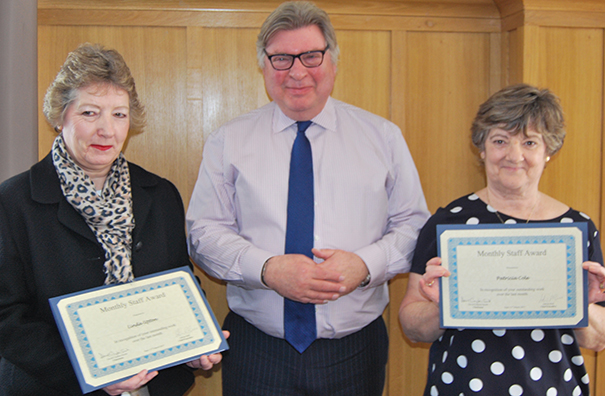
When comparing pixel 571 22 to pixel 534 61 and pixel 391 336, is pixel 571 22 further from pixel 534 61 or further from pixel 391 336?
pixel 391 336

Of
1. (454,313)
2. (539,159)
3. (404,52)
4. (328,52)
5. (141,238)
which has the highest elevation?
(404,52)

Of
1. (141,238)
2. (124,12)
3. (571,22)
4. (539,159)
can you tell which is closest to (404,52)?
(571,22)

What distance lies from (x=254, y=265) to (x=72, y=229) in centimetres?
64

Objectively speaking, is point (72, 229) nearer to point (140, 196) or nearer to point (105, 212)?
point (105, 212)

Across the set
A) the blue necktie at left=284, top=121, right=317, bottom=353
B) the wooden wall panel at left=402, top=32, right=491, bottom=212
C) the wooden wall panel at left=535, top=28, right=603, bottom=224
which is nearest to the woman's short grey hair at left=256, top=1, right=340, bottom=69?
the blue necktie at left=284, top=121, right=317, bottom=353

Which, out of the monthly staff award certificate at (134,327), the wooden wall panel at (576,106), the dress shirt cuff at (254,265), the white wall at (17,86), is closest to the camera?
the monthly staff award certificate at (134,327)

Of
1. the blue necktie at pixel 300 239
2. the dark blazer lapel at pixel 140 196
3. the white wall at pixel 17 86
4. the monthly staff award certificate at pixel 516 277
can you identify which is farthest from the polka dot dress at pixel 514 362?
the white wall at pixel 17 86

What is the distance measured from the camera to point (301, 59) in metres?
1.92

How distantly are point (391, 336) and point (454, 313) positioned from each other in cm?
123

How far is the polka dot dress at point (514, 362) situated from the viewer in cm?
159

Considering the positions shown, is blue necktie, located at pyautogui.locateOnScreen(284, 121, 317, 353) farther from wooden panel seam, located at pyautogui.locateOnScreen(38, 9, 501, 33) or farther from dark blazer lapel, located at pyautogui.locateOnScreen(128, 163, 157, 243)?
wooden panel seam, located at pyautogui.locateOnScreen(38, 9, 501, 33)

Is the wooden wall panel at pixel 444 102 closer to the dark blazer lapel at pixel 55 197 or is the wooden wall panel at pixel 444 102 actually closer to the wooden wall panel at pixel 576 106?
the wooden wall panel at pixel 576 106

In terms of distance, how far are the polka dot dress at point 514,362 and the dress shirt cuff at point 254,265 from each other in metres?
0.63

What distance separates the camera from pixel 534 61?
2.49m
